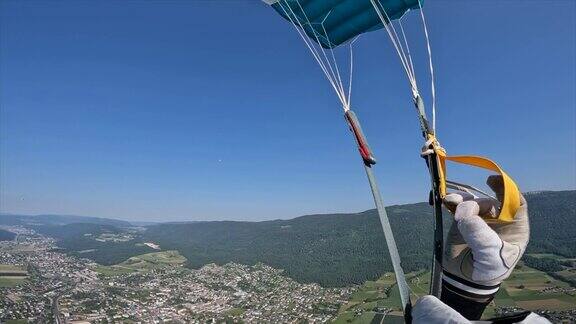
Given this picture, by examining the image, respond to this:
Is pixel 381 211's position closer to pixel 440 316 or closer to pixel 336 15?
pixel 440 316

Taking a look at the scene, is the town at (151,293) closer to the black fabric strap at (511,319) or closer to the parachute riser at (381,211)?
the parachute riser at (381,211)

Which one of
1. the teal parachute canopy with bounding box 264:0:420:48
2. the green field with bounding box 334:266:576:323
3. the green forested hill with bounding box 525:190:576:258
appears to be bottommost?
the green field with bounding box 334:266:576:323

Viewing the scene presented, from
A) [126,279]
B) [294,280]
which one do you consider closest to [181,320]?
[126,279]

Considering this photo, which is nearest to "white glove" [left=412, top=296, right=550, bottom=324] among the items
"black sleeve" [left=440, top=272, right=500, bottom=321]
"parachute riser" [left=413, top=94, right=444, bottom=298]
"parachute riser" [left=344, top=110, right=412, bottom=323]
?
"parachute riser" [left=344, top=110, right=412, bottom=323]

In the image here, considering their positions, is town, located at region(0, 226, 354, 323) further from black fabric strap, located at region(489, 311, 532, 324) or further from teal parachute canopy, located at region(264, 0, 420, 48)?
black fabric strap, located at region(489, 311, 532, 324)

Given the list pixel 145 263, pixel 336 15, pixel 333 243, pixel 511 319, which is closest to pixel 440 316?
pixel 511 319

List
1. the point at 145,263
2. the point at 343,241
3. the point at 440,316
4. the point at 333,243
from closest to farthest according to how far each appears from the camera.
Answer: the point at 440,316 < the point at 145,263 < the point at 343,241 < the point at 333,243

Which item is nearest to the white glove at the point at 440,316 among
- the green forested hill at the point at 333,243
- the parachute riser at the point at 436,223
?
the parachute riser at the point at 436,223
